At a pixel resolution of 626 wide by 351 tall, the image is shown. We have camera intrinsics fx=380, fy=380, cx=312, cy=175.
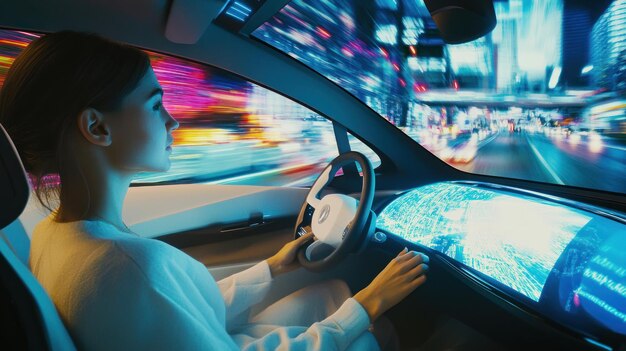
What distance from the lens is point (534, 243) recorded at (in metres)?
1.33

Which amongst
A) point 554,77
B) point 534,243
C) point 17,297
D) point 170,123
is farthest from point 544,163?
point 17,297

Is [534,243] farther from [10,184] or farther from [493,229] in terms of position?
[10,184]

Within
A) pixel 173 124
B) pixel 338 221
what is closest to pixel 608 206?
pixel 338 221

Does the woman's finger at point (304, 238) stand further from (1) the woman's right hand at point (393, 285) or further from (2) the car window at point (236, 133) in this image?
(2) the car window at point (236, 133)

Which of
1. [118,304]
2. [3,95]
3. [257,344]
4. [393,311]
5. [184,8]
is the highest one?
[184,8]

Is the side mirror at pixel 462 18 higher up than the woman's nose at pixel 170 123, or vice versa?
the side mirror at pixel 462 18

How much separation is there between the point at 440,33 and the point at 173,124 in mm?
820

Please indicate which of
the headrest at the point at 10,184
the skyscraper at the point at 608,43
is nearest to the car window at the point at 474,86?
the skyscraper at the point at 608,43

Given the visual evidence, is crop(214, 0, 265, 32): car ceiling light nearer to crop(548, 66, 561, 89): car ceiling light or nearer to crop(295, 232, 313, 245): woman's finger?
crop(295, 232, 313, 245): woman's finger

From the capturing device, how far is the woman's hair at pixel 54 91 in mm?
813

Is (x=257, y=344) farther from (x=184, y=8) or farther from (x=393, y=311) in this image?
(x=184, y=8)

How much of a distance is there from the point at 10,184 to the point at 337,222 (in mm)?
1163

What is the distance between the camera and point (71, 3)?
61.9 inches

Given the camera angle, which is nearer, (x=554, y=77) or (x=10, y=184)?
(x=10, y=184)
